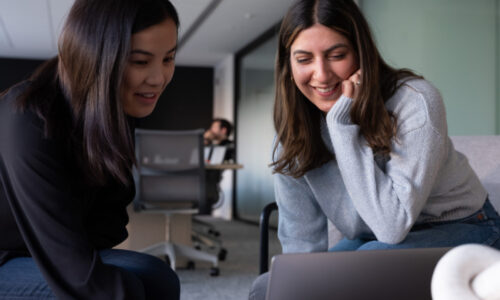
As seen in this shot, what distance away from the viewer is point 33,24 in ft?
21.1

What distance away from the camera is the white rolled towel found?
8.4 inches

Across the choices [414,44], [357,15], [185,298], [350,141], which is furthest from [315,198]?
[414,44]

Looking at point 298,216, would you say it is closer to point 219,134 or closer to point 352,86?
point 352,86

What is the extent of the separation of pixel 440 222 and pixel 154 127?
27.1 feet

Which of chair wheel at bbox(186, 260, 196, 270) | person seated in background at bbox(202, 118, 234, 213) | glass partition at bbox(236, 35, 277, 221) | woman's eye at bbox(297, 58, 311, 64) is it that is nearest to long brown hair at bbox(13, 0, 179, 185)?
woman's eye at bbox(297, 58, 311, 64)

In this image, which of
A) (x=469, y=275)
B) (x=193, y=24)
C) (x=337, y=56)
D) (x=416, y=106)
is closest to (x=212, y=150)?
Result: (x=193, y=24)

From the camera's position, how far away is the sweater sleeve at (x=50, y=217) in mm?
738

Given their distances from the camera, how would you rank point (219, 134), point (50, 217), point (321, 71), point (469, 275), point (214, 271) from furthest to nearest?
point (219, 134) < point (214, 271) < point (321, 71) < point (50, 217) < point (469, 275)

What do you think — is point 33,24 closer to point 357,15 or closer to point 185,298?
point 185,298

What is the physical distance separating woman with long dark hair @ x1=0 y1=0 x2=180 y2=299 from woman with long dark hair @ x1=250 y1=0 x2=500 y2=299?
29 cm

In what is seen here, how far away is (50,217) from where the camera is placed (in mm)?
749

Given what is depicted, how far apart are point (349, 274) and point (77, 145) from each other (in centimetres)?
50

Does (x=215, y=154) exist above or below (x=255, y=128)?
above

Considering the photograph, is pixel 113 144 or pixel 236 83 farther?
pixel 236 83
